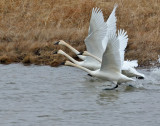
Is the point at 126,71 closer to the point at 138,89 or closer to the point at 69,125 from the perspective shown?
the point at 138,89

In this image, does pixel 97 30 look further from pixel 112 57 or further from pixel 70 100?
pixel 70 100

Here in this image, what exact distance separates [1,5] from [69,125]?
968 cm

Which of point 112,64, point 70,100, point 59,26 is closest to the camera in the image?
point 70,100

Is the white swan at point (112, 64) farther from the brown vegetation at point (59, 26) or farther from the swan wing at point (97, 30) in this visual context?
the brown vegetation at point (59, 26)

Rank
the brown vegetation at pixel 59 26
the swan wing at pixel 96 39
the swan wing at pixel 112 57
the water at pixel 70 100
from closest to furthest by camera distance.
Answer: the water at pixel 70 100 → the swan wing at pixel 112 57 → the swan wing at pixel 96 39 → the brown vegetation at pixel 59 26

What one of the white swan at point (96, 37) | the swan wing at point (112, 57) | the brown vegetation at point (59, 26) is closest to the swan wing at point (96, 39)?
the white swan at point (96, 37)

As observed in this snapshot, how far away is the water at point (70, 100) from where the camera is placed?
780 centimetres

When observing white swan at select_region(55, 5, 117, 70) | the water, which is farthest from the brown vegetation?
white swan at select_region(55, 5, 117, 70)

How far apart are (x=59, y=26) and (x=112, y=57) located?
5.89 metres

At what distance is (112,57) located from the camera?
936 centimetres

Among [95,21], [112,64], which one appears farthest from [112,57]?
[95,21]

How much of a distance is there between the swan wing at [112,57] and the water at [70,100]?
1.79 ft

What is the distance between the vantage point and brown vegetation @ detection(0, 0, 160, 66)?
13.3 meters

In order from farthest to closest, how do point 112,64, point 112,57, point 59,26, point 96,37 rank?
point 59,26 → point 96,37 → point 112,64 → point 112,57
